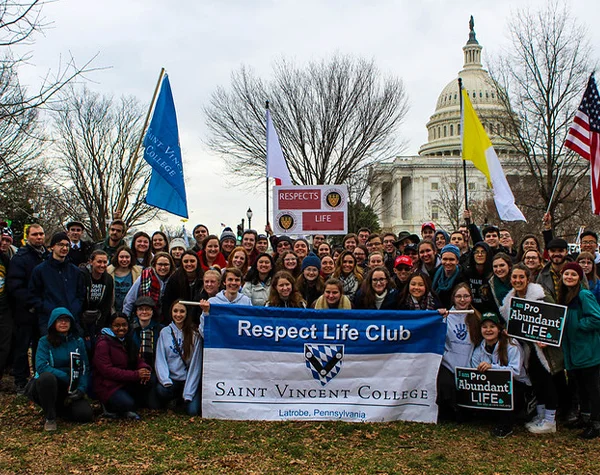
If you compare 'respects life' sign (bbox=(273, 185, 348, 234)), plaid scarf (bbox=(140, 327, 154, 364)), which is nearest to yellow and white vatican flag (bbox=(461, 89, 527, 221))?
'respects life' sign (bbox=(273, 185, 348, 234))

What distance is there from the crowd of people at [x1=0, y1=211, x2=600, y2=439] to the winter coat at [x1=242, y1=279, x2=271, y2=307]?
0.6 inches

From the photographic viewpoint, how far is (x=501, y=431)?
20.9 ft

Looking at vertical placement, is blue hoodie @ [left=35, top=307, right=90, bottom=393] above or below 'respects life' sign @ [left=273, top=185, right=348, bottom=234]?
below

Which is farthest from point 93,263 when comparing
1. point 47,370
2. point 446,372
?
point 446,372

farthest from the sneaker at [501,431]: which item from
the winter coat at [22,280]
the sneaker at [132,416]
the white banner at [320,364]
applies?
the winter coat at [22,280]

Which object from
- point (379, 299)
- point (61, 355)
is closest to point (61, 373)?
point (61, 355)

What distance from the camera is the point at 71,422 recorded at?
6.68 m

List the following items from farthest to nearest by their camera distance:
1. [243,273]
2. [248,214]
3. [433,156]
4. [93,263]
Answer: [433,156]
[248,214]
[243,273]
[93,263]

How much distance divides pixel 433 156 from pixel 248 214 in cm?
6989

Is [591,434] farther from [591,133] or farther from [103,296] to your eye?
[103,296]

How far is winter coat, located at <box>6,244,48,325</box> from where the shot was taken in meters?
7.59

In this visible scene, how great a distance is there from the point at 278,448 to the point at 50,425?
250 centimetres

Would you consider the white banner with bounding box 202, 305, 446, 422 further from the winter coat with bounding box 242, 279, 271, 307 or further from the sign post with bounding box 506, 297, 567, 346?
the sign post with bounding box 506, 297, 567, 346

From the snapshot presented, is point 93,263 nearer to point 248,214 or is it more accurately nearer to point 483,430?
point 483,430
